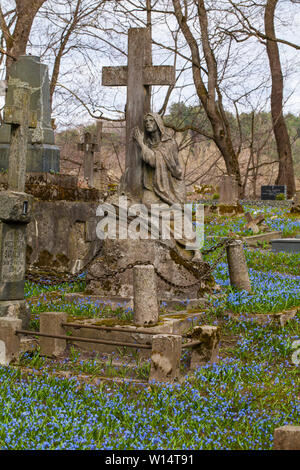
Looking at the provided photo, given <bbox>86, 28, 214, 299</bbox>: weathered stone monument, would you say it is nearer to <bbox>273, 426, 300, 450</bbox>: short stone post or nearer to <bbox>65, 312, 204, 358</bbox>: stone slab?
<bbox>65, 312, 204, 358</bbox>: stone slab

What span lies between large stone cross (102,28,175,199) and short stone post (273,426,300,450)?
648 cm

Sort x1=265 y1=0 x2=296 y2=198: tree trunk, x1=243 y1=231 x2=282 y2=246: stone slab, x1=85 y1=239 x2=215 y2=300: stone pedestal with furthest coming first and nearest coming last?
x1=265 y1=0 x2=296 y2=198: tree trunk → x1=243 y1=231 x2=282 y2=246: stone slab → x1=85 y1=239 x2=215 y2=300: stone pedestal

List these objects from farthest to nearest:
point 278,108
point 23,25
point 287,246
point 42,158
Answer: point 278,108 → point 23,25 → point 287,246 → point 42,158

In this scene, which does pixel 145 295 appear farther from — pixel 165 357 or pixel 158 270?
pixel 158 270

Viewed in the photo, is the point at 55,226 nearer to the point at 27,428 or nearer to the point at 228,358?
the point at 228,358

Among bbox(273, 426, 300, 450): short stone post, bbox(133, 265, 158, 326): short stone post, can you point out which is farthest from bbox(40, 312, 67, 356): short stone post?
bbox(273, 426, 300, 450): short stone post

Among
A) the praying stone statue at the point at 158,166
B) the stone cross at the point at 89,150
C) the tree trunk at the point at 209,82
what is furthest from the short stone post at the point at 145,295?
the tree trunk at the point at 209,82

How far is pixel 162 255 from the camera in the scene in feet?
27.5

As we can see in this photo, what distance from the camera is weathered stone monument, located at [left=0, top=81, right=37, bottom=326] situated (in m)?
6.64

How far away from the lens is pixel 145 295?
6.35 m

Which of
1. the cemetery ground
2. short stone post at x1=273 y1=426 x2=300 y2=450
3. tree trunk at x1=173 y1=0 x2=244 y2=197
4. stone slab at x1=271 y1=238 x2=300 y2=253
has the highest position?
tree trunk at x1=173 y1=0 x2=244 y2=197

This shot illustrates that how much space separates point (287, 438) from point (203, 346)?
2.44m

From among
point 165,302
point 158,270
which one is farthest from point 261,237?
point 165,302

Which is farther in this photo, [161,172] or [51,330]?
[161,172]
